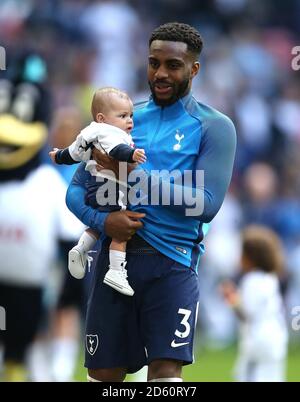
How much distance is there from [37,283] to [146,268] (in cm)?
278

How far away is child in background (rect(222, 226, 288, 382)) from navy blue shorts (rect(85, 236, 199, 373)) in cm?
349

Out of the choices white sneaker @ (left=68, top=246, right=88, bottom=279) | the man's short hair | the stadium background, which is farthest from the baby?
the stadium background

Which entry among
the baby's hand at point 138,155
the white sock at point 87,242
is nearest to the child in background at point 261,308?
the white sock at point 87,242

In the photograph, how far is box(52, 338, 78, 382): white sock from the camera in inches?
397

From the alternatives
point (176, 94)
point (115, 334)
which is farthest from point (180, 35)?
point (115, 334)

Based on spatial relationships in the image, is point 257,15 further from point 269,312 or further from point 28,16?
point 269,312

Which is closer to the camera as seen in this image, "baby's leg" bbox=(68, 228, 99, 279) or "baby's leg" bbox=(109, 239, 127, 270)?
"baby's leg" bbox=(109, 239, 127, 270)

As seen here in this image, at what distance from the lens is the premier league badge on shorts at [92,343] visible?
611cm

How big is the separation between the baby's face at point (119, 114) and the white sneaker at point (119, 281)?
701 mm

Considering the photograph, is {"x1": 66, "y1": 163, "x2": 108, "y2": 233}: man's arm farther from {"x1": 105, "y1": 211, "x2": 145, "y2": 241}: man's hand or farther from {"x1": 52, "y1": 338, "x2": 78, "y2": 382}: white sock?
{"x1": 52, "y1": 338, "x2": 78, "y2": 382}: white sock
